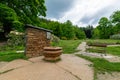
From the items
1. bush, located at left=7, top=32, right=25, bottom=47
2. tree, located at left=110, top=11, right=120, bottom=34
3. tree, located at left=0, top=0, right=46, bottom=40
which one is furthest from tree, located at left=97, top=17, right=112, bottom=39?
bush, located at left=7, top=32, right=25, bottom=47

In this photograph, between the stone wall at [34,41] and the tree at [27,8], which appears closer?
the stone wall at [34,41]

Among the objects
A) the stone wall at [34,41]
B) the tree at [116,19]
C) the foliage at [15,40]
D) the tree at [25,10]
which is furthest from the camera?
the tree at [116,19]

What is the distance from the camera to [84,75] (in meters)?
4.92

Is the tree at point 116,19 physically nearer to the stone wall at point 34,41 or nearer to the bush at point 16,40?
the bush at point 16,40

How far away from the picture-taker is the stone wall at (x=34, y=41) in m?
7.05

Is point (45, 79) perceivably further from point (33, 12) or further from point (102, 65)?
point (33, 12)

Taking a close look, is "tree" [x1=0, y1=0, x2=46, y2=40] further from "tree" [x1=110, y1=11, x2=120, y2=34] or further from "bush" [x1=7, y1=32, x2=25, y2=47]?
"tree" [x1=110, y1=11, x2=120, y2=34]

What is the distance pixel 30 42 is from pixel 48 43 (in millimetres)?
1577

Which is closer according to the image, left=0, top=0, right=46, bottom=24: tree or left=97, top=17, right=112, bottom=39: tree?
left=0, top=0, right=46, bottom=24: tree

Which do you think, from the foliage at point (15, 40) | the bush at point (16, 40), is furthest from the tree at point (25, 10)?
the foliage at point (15, 40)

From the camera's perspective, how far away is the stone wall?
705cm

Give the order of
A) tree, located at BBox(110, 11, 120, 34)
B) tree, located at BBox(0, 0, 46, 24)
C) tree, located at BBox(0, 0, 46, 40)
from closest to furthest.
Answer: tree, located at BBox(0, 0, 46, 40)
tree, located at BBox(0, 0, 46, 24)
tree, located at BBox(110, 11, 120, 34)

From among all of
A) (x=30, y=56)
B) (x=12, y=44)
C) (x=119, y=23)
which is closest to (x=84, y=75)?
(x=30, y=56)

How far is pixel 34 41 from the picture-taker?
731 centimetres
